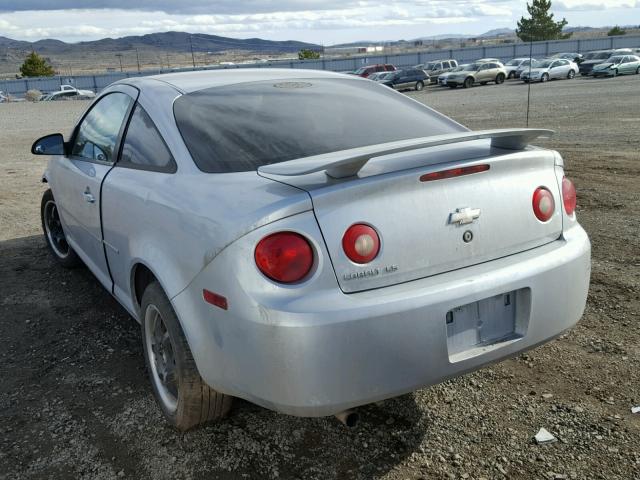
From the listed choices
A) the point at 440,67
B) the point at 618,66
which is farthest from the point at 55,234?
the point at 440,67

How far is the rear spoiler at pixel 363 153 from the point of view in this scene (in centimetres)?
224

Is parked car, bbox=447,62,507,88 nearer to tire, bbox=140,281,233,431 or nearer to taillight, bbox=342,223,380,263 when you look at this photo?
tire, bbox=140,281,233,431

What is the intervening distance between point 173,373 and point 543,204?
1.88 metres

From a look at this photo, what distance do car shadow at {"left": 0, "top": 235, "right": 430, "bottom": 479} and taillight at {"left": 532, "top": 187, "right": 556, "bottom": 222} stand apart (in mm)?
1123

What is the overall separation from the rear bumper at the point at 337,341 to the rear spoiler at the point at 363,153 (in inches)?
18.3

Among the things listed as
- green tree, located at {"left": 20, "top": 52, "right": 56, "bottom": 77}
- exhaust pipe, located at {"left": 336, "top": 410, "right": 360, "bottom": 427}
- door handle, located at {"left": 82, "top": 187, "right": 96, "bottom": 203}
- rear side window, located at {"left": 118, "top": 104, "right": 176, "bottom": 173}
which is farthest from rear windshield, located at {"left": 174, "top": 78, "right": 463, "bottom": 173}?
green tree, located at {"left": 20, "top": 52, "right": 56, "bottom": 77}

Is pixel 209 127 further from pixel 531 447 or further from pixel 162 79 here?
pixel 531 447

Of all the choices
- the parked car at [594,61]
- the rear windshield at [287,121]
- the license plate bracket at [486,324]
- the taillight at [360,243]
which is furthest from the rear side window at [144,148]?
the parked car at [594,61]

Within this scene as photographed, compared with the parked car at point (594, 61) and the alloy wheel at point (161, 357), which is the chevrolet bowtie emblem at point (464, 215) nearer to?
the alloy wheel at point (161, 357)

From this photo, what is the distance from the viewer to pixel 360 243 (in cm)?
223

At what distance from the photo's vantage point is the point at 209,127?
2953 millimetres

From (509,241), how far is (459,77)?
39297 millimetres

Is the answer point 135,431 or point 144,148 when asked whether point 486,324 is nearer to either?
point 135,431

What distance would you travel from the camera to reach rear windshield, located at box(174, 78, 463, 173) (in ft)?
9.29
